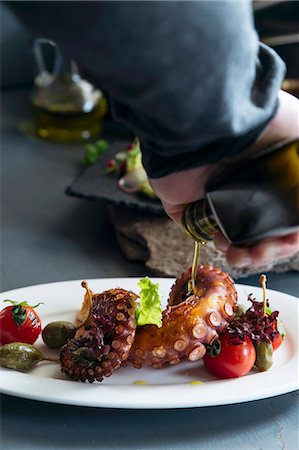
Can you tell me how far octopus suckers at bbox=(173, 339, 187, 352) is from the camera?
3.75 ft

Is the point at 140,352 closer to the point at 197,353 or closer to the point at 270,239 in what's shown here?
the point at 197,353

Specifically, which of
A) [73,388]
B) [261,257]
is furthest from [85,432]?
[261,257]

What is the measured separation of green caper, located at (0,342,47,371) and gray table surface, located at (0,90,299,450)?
4 cm

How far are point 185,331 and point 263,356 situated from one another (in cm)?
11

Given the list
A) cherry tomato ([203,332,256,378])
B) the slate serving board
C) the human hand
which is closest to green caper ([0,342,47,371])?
cherry tomato ([203,332,256,378])

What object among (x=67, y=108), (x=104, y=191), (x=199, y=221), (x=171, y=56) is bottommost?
(x=67, y=108)

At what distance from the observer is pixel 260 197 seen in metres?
0.88

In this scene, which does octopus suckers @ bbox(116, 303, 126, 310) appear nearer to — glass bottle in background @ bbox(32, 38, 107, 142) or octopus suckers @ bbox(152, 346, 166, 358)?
octopus suckers @ bbox(152, 346, 166, 358)

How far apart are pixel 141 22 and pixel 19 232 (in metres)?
1.02

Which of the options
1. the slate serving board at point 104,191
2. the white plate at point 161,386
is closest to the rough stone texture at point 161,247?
the slate serving board at point 104,191

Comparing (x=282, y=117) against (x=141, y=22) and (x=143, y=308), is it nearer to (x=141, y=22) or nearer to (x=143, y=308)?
(x=141, y=22)

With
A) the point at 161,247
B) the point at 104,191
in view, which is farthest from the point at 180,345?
the point at 104,191

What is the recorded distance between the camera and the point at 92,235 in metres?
1.74

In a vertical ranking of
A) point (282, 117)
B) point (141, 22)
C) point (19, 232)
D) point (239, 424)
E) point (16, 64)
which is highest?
point (141, 22)
